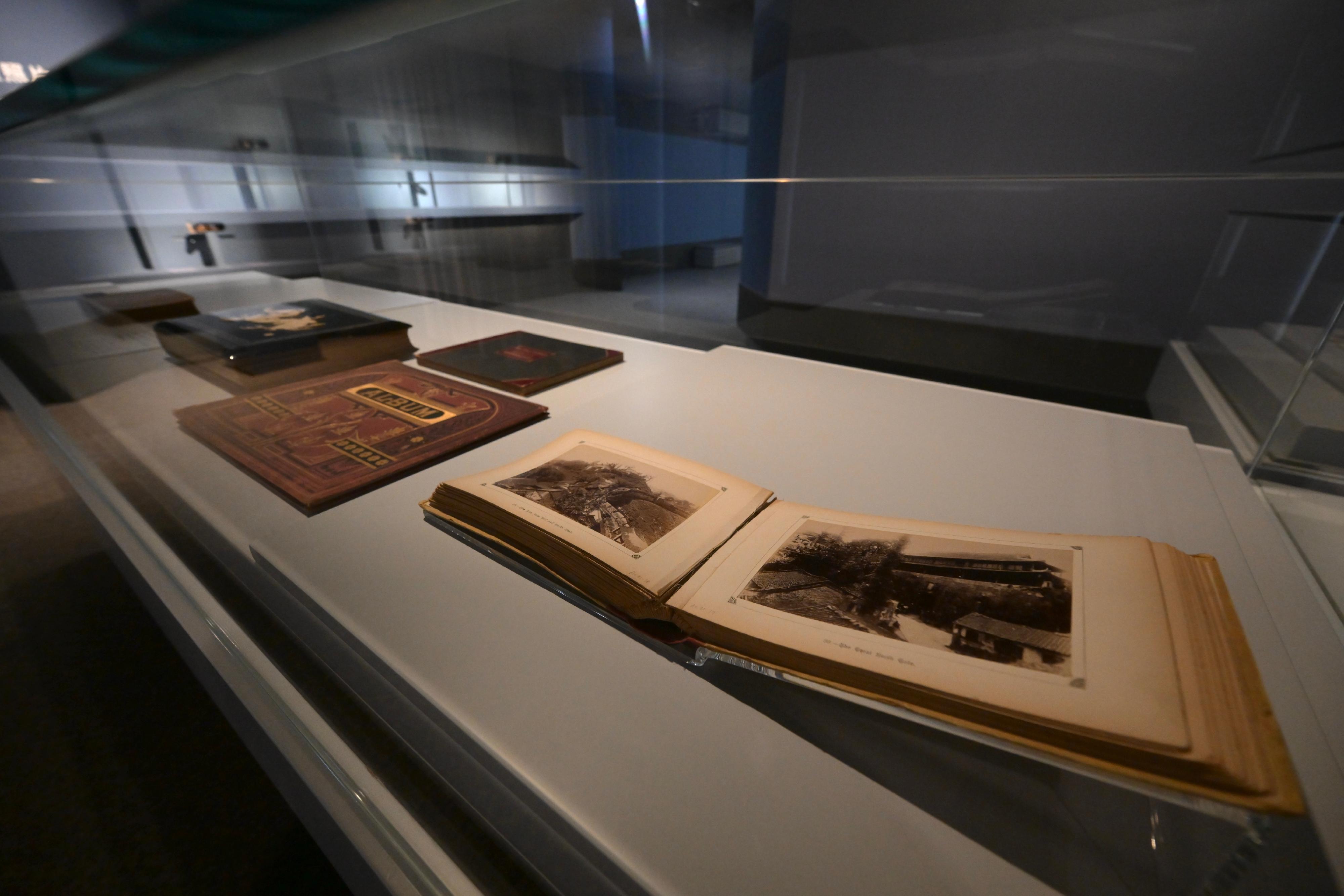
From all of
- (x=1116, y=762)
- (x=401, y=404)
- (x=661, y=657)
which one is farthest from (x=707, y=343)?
(x=1116, y=762)

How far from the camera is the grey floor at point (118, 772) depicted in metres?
0.78

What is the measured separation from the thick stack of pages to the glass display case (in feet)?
0.08

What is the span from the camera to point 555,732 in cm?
37

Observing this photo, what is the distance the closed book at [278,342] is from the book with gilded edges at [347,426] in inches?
2.7

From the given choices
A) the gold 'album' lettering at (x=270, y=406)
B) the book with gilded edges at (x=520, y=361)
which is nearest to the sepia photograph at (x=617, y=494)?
the book with gilded edges at (x=520, y=361)

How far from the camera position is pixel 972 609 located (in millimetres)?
392

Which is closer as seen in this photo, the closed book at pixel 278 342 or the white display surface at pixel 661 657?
the white display surface at pixel 661 657

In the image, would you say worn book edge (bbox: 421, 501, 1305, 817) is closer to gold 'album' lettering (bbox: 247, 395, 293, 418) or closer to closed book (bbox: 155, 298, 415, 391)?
gold 'album' lettering (bbox: 247, 395, 293, 418)

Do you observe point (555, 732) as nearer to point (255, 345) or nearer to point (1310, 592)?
point (1310, 592)

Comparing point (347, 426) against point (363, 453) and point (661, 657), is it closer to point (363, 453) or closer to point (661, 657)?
point (363, 453)

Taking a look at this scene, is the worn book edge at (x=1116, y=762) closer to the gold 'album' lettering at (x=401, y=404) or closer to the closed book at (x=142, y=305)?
the gold 'album' lettering at (x=401, y=404)

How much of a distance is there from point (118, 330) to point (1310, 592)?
7.40 ft

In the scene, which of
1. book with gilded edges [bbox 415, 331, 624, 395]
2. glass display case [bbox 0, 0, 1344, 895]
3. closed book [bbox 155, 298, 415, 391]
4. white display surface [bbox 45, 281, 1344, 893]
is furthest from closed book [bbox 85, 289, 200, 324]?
book with gilded edges [bbox 415, 331, 624, 395]

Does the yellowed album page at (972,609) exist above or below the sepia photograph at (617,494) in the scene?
above
